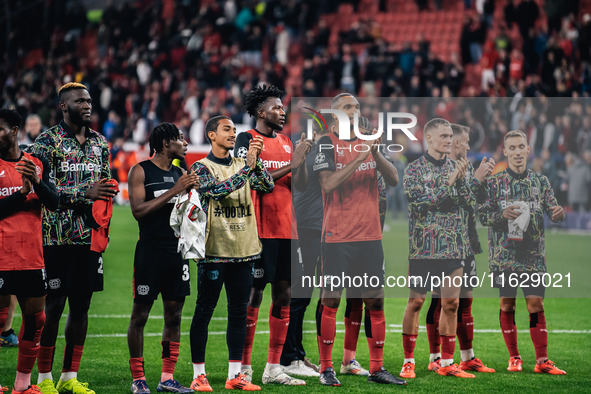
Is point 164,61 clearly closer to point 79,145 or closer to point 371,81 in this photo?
point 371,81

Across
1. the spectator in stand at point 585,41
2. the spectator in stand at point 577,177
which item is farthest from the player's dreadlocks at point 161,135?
the spectator in stand at point 585,41

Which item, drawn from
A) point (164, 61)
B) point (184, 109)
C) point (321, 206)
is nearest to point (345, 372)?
point (321, 206)

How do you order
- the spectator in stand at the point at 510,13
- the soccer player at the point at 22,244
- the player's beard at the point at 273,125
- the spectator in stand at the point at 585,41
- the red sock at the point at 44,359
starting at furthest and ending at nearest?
the spectator in stand at the point at 510,13, the spectator in stand at the point at 585,41, the player's beard at the point at 273,125, the red sock at the point at 44,359, the soccer player at the point at 22,244

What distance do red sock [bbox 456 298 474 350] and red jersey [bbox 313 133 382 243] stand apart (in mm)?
1188

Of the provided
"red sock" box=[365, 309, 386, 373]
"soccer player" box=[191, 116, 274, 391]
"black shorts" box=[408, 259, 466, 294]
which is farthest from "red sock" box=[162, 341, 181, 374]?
"black shorts" box=[408, 259, 466, 294]

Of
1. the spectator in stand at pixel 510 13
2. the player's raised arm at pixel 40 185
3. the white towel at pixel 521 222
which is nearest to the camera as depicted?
the player's raised arm at pixel 40 185

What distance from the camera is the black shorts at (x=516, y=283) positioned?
750cm

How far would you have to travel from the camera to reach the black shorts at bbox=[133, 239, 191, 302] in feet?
20.9

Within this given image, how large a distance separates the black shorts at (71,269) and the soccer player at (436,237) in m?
2.57

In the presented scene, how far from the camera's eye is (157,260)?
6387mm

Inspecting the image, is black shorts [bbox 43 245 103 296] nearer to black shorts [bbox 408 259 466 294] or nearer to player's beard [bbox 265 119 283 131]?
player's beard [bbox 265 119 283 131]

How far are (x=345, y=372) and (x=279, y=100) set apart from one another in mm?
2346

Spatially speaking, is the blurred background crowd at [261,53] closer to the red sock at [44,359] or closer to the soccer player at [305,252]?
the soccer player at [305,252]

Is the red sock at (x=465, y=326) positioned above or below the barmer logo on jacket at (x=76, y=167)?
below
